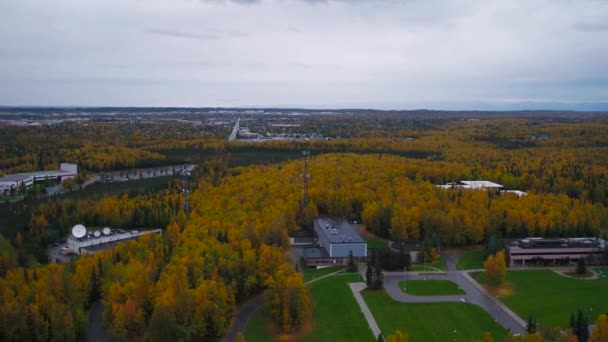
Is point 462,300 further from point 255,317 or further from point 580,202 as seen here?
point 580,202

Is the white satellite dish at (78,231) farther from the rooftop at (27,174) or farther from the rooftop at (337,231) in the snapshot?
the rooftop at (27,174)

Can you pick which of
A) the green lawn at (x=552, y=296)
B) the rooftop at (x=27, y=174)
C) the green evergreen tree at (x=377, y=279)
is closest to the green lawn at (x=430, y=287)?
the green evergreen tree at (x=377, y=279)

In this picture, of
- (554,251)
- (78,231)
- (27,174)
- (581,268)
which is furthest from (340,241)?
(27,174)

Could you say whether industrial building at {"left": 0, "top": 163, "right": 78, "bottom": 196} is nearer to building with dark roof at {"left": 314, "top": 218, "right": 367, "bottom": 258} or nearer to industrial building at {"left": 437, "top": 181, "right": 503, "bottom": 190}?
building with dark roof at {"left": 314, "top": 218, "right": 367, "bottom": 258}

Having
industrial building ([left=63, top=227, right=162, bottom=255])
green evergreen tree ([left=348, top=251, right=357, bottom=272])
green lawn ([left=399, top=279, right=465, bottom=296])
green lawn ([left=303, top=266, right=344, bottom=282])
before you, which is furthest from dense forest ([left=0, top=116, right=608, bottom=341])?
green lawn ([left=399, top=279, right=465, bottom=296])

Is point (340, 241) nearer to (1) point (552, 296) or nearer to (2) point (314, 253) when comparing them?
(2) point (314, 253)

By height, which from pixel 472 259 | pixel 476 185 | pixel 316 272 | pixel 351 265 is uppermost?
pixel 476 185
